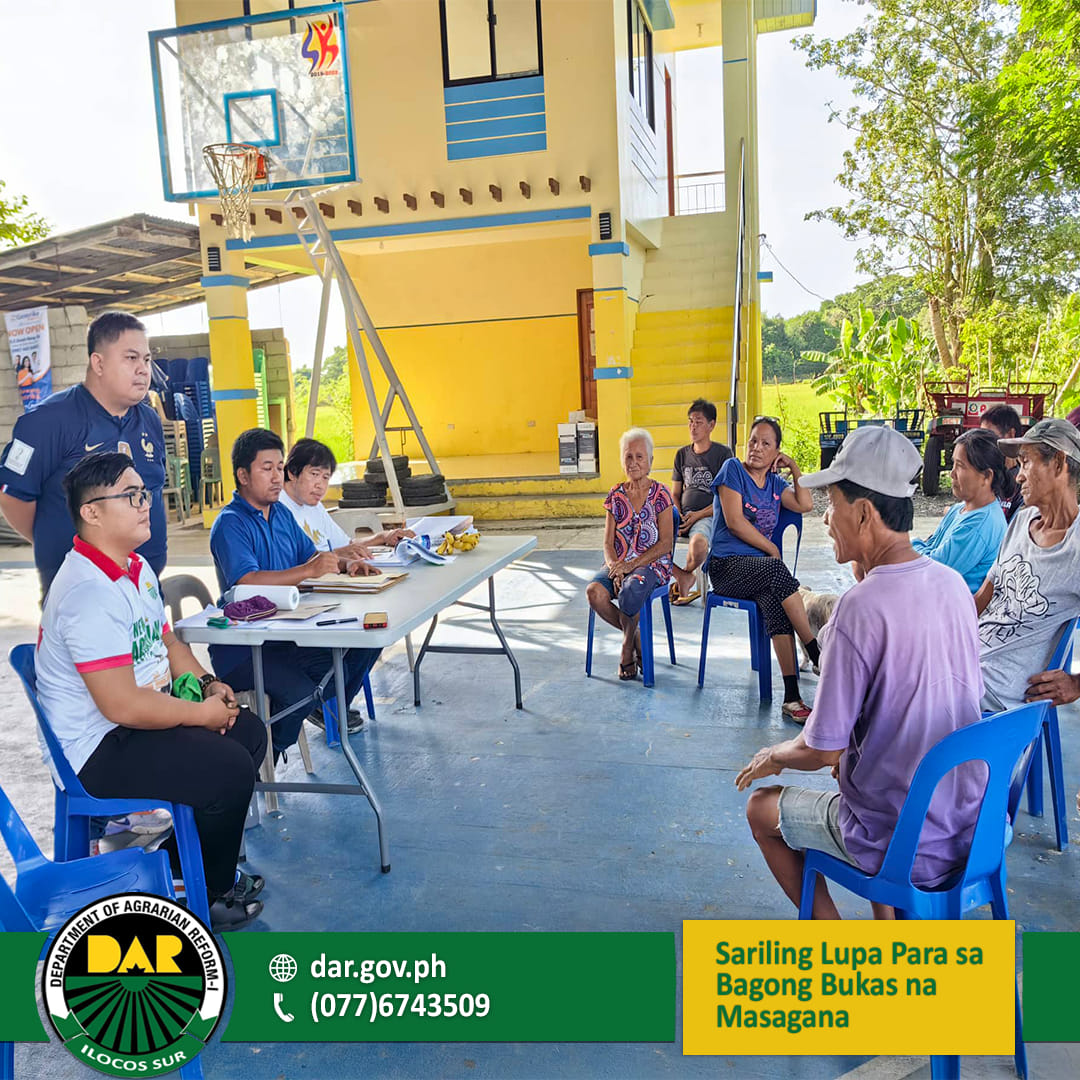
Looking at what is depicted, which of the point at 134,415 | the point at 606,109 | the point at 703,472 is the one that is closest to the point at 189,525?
the point at 606,109

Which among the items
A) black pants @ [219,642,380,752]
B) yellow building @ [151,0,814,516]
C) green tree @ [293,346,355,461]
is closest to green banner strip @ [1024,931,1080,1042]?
black pants @ [219,642,380,752]

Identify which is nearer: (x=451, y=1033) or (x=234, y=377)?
(x=451, y=1033)

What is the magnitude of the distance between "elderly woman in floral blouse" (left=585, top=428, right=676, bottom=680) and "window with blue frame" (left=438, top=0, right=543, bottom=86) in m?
6.98

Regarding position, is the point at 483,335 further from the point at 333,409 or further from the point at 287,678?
the point at 333,409

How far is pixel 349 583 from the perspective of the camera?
11.3 ft

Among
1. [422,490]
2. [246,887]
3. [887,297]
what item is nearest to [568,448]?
[422,490]

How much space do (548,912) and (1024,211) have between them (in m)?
16.2

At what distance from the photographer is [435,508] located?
9.25 m

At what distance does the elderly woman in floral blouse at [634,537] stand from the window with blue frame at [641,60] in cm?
760

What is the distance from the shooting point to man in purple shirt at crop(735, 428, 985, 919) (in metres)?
1.87

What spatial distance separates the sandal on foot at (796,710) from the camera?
157 inches

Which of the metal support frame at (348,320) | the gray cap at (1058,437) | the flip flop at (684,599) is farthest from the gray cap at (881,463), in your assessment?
the metal support frame at (348,320)

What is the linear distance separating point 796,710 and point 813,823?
2004 millimetres

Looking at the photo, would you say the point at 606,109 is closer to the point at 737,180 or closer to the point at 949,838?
the point at 737,180
